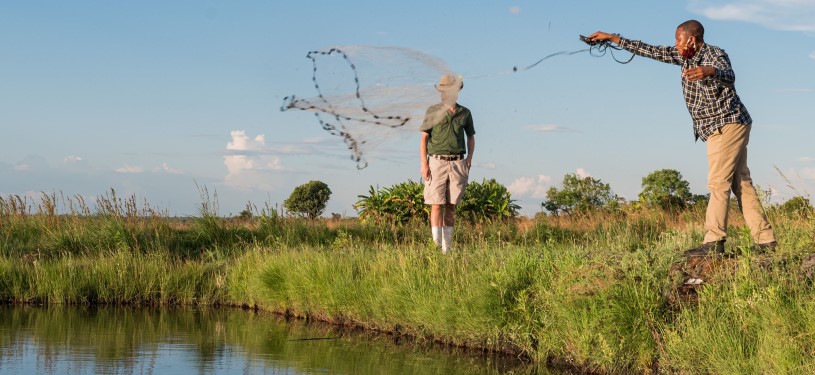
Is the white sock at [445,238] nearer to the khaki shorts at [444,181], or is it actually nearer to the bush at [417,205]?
the khaki shorts at [444,181]

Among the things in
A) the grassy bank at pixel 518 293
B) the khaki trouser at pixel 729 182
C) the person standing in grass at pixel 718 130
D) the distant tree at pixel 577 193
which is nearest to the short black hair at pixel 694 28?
the person standing in grass at pixel 718 130

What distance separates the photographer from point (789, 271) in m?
7.18

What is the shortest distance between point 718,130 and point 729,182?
0.50m

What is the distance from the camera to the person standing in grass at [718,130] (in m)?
8.08

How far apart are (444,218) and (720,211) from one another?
416cm

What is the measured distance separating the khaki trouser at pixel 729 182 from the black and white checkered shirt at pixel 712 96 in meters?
0.09

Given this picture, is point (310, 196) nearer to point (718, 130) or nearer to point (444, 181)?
point (444, 181)

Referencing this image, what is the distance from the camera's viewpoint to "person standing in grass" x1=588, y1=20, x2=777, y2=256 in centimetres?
808

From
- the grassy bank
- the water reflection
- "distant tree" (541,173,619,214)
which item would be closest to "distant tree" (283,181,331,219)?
"distant tree" (541,173,619,214)

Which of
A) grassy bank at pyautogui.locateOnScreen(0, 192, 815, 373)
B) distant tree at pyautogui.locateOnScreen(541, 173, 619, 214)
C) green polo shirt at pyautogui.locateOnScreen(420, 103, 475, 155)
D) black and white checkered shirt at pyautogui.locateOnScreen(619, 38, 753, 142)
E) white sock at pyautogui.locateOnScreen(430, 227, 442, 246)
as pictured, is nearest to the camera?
grassy bank at pyautogui.locateOnScreen(0, 192, 815, 373)

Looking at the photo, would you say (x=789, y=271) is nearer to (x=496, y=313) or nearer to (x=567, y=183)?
(x=496, y=313)

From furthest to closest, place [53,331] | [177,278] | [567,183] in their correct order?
[567,183], [177,278], [53,331]

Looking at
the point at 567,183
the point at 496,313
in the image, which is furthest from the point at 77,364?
the point at 567,183

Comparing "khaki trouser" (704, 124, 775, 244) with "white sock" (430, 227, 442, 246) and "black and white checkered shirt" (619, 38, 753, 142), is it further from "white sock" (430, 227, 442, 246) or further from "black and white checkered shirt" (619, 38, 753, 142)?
"white sock" (430, 227, 442, 246)
